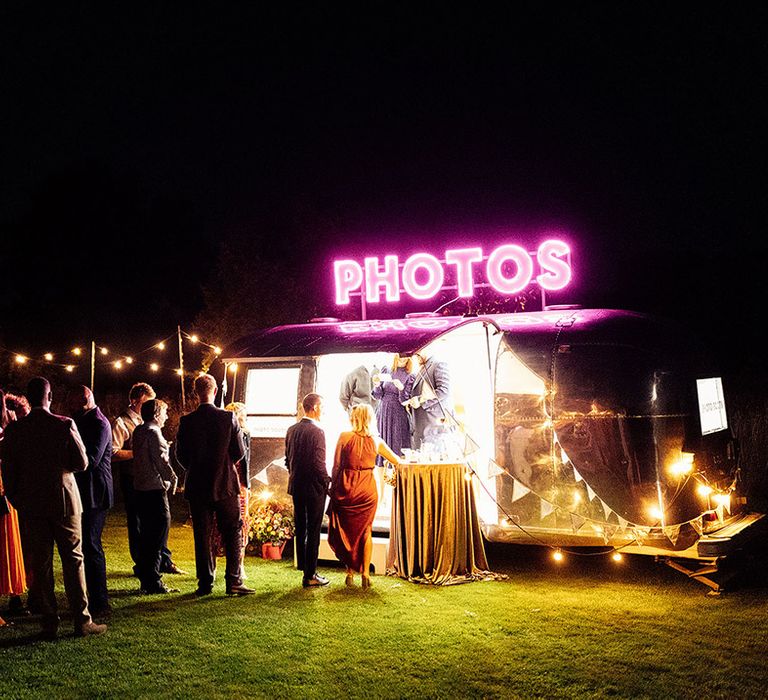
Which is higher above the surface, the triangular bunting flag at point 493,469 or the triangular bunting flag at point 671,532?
the triangular bunting flag at point 493,469

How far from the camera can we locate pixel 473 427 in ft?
36.3

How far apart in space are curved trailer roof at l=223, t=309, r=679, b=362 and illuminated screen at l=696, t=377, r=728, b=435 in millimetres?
670

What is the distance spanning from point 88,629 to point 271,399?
15.0ft

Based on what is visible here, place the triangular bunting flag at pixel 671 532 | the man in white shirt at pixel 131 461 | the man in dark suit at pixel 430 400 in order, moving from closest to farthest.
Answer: the triangular bunting flag at pixel 671 532 → the man in white shirt at pixel 131 461 → the man in dark suit at pixel 430 400

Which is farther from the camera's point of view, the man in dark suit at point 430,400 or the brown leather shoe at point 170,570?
the man in dark suit at point 430,400

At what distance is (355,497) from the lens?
26.6 ft

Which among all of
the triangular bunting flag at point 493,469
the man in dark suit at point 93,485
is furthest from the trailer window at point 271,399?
the man in dark suit at point 93,485

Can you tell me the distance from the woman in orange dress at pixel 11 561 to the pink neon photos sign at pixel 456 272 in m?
6.22

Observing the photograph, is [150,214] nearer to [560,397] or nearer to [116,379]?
[116,379]

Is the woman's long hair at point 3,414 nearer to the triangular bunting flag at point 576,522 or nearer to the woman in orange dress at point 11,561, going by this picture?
the woman in orange dress at point 11,561

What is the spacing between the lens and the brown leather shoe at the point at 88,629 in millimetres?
6398

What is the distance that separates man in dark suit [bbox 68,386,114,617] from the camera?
694cm

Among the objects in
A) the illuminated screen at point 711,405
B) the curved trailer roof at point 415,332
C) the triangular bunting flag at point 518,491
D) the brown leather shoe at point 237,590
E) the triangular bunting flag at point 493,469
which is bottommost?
the brown leather shoe at point 237,590

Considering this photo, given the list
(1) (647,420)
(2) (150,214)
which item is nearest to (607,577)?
(1) (647,420)
